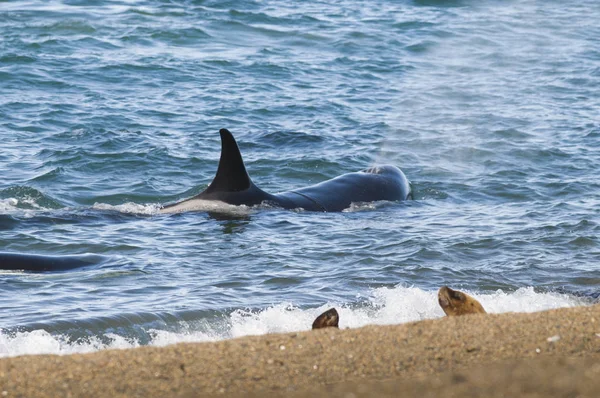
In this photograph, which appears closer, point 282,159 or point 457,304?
point 457,304

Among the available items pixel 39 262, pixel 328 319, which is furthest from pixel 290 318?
pixel 39 262

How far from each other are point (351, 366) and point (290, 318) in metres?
2.88

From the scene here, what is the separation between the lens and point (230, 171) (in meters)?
12.4

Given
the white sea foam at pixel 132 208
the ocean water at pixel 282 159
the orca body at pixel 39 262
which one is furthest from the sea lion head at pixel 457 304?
the white sea foam at pixel 132 208

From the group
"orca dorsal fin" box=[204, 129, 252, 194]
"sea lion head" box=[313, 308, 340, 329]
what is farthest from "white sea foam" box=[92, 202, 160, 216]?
"sea lion head" box=[313, 308, 340, 329]

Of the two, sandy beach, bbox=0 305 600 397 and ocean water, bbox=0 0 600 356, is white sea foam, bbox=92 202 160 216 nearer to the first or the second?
ocean water, bbox=0 0 600 356

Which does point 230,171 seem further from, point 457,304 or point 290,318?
point 457,304

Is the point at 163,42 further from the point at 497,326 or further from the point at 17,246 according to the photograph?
the point at 497,326

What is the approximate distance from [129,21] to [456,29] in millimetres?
9110

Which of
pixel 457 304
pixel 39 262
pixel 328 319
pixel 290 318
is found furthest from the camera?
pixel 39 262

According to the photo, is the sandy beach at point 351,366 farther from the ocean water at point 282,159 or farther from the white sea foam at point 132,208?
the white sea foam at point 132,208

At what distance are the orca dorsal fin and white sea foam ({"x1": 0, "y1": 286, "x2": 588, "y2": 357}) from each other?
10.1 ft

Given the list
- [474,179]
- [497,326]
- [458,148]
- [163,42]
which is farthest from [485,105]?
[497,326]

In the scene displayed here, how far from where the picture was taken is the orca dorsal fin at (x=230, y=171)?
11906 millimetres
